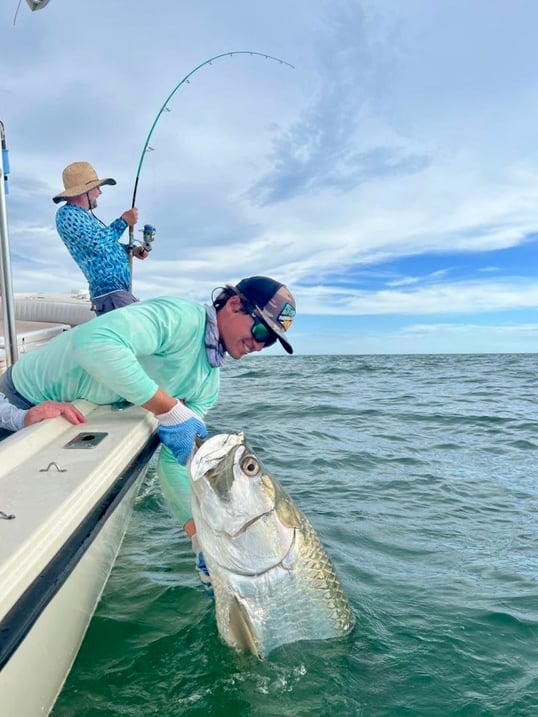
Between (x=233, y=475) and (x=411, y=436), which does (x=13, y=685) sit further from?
(x=411, y=436)

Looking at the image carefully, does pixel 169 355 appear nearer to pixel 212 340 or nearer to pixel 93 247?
pixel 212 340

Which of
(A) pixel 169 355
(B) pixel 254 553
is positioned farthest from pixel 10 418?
(B) pixel 254 553

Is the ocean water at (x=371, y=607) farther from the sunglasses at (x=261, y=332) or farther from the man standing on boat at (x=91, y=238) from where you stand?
the man standing on boat at (x=91, y=238)

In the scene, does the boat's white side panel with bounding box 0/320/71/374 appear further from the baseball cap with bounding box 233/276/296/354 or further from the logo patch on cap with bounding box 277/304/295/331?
the logo patch on cap with bounding box 277/304/295/331

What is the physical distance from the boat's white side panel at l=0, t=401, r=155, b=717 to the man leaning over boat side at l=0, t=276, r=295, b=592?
0.83ft

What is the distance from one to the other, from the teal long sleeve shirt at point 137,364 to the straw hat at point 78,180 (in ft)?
6.25

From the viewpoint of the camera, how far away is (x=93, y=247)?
4.74 meters

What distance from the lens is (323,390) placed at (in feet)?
46.3

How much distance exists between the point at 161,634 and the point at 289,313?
1.66 metres

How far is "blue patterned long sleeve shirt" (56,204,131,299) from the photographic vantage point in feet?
15.3

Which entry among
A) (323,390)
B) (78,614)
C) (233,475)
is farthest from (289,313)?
(323,390)

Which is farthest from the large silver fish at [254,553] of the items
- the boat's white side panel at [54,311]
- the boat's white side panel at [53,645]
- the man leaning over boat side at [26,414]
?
the boat's white side panel at [54,311]

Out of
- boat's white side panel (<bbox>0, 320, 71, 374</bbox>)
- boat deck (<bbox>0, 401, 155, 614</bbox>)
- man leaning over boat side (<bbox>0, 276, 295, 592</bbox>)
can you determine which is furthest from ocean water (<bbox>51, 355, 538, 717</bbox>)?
boat's white side panel (<bbox>0, 320, 71, 374</bbox>)

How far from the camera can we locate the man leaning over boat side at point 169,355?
8.82 feet
